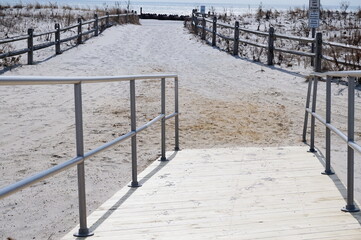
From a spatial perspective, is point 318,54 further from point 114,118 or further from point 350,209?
point 350,209

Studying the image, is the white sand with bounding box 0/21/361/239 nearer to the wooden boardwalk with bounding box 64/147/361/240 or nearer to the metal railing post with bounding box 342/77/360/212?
the wooden boardwalk with bounding box 64/147/361/240

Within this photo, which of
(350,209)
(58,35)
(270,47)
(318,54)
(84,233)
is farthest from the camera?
(58,35)

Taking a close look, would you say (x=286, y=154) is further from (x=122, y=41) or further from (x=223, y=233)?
(x=122, y=41)

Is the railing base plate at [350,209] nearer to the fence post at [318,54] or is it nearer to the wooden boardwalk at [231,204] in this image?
the wooden boardwalk at [231,204]

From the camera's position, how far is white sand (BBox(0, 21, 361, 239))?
5.94m

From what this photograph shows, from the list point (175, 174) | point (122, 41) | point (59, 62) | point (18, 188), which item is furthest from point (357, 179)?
point (122, 41)

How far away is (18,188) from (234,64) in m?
15.0

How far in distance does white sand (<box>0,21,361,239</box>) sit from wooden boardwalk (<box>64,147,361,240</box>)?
0.91 meters

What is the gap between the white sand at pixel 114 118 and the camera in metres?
5.94

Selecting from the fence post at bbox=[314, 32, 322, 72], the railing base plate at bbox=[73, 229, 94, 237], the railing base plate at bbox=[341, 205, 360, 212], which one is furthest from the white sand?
the railing base plate at bbox=[341, 205, 360, 212]

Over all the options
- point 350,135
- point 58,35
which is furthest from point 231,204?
point 58,35

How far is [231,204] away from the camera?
177 inches

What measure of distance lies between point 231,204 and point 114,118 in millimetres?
6178

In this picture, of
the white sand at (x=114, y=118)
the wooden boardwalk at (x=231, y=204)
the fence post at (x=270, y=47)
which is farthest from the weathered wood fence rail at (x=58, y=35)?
the wooden boardwalk at (x=231, y=204)
